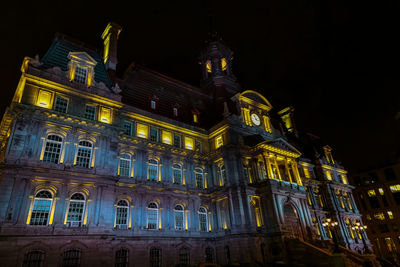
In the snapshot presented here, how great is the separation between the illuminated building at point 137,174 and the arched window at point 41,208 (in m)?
0.08

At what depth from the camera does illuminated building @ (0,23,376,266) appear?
21656 mm

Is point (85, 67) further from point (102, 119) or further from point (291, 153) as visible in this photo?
point (291, 153)

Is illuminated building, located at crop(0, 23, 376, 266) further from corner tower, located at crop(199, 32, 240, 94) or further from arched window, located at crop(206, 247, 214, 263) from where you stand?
corner tower, located at crop(199, 32, 240, 94)

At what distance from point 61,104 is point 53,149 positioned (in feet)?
15.8

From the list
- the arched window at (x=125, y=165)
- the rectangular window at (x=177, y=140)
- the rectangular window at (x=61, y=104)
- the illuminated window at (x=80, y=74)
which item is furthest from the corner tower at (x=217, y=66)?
the rectangular window at (x=61, y=104)

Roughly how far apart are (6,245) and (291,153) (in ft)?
111

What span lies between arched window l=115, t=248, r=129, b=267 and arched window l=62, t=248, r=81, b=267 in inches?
165

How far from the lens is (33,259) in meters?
19.7

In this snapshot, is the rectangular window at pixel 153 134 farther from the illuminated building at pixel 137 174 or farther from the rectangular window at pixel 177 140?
the rectangular window at pixel 177 140

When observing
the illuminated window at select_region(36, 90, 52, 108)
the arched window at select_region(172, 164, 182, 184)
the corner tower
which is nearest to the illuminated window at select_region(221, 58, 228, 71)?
the corner tower

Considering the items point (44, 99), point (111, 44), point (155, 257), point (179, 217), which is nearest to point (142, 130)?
point (44, 99)

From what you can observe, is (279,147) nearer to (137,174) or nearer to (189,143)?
(189,143)

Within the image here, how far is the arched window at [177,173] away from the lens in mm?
32906

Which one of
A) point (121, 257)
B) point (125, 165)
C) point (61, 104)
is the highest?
point (61, 104)
